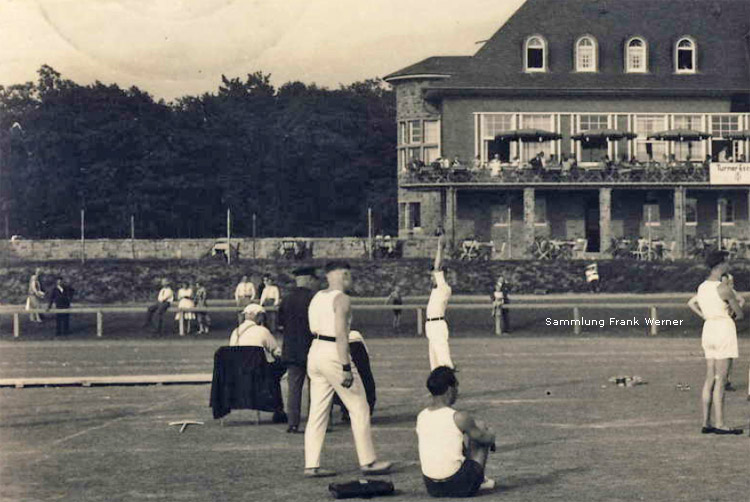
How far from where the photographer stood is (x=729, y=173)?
64.1m

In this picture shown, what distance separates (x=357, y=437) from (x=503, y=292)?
25477 millimetres

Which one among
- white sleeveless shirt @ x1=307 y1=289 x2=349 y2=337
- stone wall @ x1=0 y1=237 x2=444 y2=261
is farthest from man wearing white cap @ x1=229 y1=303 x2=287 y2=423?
stone wall @ x1=0 y1=237 x2=444 y2=261

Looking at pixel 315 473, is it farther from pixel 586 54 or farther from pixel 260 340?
pixel 586 54

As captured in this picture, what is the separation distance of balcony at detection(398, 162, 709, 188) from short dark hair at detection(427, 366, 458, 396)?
51345 mm

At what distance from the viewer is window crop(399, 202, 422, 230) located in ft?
238

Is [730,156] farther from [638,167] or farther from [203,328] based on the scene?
[203,328]

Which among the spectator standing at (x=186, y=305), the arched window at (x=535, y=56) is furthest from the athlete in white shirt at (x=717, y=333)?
the arched window at (x=535, y=56)

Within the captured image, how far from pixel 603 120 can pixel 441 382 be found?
57.2 meters

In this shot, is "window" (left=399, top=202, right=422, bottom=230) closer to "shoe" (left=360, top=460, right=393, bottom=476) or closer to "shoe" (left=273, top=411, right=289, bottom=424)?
"shoe" (left=273, top=411, right=289, bottom=424)

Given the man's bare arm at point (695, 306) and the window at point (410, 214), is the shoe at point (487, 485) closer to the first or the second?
the man's bare arm at point (695, 306)

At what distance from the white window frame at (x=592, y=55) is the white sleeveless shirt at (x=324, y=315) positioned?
56.6 metres

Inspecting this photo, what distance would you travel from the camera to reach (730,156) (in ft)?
223

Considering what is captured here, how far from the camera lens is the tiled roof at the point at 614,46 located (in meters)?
67.6

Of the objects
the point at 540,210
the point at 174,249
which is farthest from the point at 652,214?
the point at 174,249
